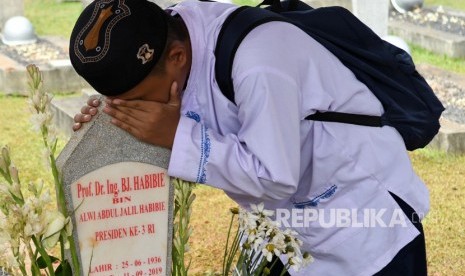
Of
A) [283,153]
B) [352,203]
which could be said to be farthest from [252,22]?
[352,203]

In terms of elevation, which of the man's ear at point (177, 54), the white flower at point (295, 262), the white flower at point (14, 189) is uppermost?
the man's ear at point (177, 54)

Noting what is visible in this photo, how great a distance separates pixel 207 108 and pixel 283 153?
25 cm

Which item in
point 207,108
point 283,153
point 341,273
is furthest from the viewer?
point 341,273

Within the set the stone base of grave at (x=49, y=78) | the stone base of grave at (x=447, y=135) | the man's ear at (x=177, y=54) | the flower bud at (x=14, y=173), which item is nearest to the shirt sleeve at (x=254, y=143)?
the man's ear at (x=177, y=54)

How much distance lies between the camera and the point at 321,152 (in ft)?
7.18

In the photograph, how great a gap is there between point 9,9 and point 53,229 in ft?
28.1

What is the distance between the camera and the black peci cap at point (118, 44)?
195 cm

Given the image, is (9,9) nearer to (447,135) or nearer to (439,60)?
(439,60)

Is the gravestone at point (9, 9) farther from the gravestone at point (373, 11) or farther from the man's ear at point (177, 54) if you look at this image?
the man's ear at point (177, 54)

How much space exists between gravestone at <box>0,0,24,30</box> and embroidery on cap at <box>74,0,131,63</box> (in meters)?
8.52

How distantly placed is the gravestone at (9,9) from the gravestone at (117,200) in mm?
8334

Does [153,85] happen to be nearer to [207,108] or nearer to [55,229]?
[207,108]

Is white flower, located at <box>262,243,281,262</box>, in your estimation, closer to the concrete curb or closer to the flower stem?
the flower stem

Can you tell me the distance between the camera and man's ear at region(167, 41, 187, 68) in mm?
2037
